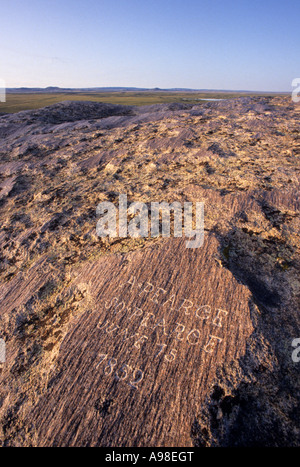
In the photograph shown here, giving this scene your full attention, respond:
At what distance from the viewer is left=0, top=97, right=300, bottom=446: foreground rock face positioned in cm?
281

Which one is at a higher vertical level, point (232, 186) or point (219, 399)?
point (232, 186)

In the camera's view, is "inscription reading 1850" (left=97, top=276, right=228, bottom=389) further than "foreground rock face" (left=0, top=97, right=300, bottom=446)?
Yes

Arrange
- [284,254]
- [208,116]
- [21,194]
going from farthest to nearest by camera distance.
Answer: [208,116]
[21,194]
[284,254]

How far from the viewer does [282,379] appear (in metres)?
2.94

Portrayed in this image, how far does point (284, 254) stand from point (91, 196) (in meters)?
4.64

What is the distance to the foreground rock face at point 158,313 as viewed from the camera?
9.23ft

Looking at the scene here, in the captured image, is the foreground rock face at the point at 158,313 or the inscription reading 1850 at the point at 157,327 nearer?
the foreground rock face at the point at 158,313

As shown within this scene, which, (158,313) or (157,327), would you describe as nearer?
(157,327)

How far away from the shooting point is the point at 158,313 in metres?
3.65

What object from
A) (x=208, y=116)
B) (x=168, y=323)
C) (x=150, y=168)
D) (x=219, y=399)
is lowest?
(x=219, y=399)
